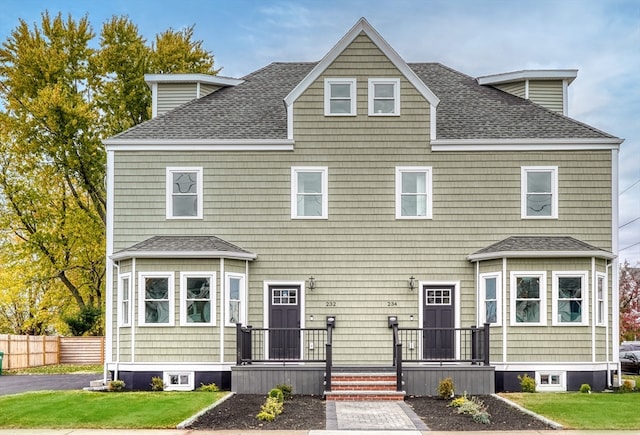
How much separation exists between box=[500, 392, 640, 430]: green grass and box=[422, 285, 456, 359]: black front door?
9.39 feet

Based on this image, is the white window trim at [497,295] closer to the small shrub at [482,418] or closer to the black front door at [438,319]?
the black front door at [438,319]

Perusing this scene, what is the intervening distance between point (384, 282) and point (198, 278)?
548 centimetres

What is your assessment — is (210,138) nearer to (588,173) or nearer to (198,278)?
(198,278)

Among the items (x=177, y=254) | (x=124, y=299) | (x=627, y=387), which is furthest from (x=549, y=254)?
(x=124, y=299)

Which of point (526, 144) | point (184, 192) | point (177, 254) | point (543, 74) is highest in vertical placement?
point (543, 74)

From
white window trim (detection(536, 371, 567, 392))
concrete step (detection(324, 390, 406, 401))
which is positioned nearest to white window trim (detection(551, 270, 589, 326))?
white window trim (detection(536, 371, 567, 392))

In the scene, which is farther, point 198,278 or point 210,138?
point 210,138

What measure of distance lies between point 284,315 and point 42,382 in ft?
29.3

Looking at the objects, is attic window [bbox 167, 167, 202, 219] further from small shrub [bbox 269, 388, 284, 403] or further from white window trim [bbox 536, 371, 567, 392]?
white window trim [bbox 536, 371, 567, 392]

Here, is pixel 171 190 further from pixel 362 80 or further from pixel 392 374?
pixel 392 374

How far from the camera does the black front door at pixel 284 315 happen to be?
23312mm

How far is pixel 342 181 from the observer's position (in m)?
23.8

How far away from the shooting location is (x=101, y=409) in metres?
17.1

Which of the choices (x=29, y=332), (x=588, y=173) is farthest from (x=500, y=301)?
(x=29, y=332)
